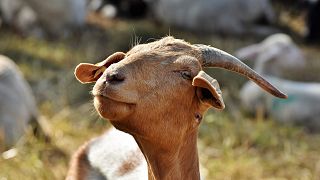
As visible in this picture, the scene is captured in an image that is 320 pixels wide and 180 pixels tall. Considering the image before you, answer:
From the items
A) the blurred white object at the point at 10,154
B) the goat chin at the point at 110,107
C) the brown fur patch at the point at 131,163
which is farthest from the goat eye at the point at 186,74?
the blurred white object at the point at 10,154

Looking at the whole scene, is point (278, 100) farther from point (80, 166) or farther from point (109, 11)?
point (109, 11)

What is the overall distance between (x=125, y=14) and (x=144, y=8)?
0.35 metres

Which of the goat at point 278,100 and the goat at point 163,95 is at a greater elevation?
the goat at point 163,95

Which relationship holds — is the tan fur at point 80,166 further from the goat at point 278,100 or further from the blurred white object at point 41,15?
the blurred white object at point 41,15

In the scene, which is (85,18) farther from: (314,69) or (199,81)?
(199,81)

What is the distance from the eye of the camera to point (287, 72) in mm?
9203

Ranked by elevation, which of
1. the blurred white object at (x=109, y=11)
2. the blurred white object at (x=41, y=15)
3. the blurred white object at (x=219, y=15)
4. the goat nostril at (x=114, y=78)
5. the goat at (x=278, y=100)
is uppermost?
the goat nostril at (x=114, y=78)

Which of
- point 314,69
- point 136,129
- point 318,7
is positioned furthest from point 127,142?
point 318,7

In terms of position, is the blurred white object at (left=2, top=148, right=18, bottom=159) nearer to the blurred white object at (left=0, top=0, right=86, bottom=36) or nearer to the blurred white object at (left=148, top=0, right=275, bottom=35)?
the blurred white object at (left=0, top=0, right=86, bottom=36)

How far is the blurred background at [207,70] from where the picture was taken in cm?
602

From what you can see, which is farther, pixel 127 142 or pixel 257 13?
pixel 257 13

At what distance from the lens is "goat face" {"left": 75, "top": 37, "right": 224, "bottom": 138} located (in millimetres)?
2758

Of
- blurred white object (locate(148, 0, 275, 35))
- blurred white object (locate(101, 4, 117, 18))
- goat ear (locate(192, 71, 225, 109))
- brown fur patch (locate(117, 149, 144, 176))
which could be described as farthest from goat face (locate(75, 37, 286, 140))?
blurred white object (locate(101, 4, 117, 18))

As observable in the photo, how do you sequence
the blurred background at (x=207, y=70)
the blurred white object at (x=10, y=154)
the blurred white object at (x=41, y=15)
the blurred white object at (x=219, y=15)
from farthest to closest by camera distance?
the blurred white object at (x=219, y=15), the blurred white object at (x=41, y=15), the blurred background at (x=207, y=70), the blurred white object at (x=10, y=154)
